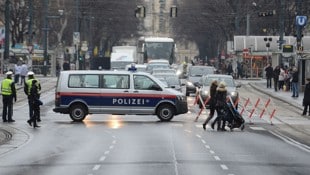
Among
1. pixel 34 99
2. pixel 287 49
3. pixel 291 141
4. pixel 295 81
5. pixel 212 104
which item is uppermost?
pixel 287 49

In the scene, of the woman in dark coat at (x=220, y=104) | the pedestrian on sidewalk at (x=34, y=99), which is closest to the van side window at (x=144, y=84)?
the woman in dark coat at (x=220, y=104)

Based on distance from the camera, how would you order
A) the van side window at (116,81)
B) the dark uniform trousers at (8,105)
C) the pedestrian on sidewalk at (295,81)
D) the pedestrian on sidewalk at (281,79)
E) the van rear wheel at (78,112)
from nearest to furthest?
1. the dark uniform trousers at (8,105)
2. the van rear wheel at (78,112)
3. the van side window at (116,81)
4. the pedestrian on sidewalk at (295,81)
5. the pedestrian on sidewalk at (281,79)

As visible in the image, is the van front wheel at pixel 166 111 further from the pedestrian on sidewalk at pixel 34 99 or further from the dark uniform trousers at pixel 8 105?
the dark uniform trousers at pixel 8 105

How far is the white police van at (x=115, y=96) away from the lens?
30.0 meters

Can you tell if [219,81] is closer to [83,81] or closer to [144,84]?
[144,84]

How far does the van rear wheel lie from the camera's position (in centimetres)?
2994

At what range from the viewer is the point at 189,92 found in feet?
164

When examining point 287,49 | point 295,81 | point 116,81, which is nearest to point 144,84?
point 116,81

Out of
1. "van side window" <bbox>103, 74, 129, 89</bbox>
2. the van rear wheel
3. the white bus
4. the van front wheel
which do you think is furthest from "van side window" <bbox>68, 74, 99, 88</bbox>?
the white bus

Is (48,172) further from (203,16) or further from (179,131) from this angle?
(203,16)

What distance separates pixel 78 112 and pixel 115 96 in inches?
54.9

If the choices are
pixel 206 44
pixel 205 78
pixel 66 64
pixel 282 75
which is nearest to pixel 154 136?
pixel 205 78

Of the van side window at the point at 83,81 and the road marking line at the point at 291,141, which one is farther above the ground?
the van side window at the point at 83,81

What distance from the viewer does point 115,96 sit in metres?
30.1
